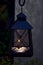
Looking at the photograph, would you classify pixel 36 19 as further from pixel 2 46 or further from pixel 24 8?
pixel 2 46

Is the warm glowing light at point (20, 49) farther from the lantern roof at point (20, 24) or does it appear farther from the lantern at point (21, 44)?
the lantern roof at point (20, 24)

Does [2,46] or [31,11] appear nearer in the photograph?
[31,11]

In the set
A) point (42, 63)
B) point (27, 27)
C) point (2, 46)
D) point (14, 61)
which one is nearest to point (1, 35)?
point (2, 46)

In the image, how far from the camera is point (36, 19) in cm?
399

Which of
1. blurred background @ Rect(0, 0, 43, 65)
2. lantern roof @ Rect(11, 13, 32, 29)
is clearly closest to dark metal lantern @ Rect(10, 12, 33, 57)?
lantern roof @ Rect(11, 13, 32, 29)

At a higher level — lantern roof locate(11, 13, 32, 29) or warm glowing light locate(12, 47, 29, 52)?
lantern roof locate(11, 13, 32, 29)

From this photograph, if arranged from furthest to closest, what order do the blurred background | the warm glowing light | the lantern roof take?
the blurred background, the warm glowing light, the lantern roof

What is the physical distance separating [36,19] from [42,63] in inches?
24.4

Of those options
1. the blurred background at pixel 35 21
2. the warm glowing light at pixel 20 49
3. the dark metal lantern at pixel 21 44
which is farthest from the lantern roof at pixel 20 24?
the blurred background at pixel 35 21

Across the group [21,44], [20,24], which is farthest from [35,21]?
[20,24]

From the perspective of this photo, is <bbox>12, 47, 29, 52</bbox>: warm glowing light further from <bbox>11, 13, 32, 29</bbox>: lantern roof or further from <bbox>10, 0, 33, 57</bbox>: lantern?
<bbox>11, 13, 32, 29</bbox>: lantern roof

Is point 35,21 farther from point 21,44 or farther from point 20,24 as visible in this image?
point 20,24

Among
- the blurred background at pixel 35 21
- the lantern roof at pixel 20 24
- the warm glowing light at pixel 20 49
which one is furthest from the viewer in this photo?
the blurred background at pixel 35 21

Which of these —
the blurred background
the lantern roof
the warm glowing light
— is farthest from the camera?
the blurred background
